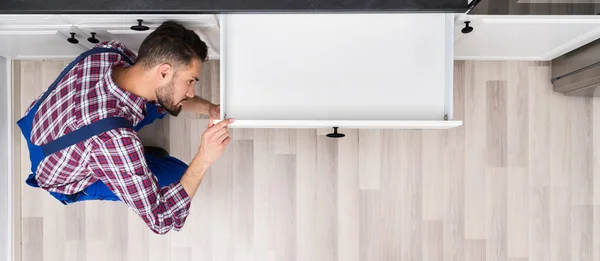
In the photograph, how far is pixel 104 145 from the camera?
1.06 meters

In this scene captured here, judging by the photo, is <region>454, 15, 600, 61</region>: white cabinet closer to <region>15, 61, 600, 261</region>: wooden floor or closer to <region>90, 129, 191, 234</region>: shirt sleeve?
<region>15, 61, 600, 261</region>: wooden floor

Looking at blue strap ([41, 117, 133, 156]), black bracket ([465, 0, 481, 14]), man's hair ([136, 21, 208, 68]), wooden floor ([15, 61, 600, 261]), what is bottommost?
wooden floor ([15, 61, 600, 261])

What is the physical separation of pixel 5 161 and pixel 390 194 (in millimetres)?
1418

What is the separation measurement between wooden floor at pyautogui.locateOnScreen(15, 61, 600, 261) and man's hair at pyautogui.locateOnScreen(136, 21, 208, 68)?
20.6 inches

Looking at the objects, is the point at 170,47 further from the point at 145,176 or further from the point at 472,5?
the point at 472,5

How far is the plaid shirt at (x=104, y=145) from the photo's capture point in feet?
3.52

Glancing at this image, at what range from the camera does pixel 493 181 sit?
1666mm

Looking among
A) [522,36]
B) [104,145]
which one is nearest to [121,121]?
[104,145]

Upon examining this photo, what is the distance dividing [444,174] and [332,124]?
0.78 m

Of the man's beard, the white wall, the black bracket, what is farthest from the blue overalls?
the black bracket

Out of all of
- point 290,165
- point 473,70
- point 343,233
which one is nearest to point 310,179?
point 290,165

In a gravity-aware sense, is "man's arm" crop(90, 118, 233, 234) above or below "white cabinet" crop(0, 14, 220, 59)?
below

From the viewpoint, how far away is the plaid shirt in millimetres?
1074

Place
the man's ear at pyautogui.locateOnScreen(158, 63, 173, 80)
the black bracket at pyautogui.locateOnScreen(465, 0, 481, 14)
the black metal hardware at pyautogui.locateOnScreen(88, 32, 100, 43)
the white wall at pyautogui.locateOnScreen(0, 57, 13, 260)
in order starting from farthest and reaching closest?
the white wall at pyautogui.locateOnScreen(0, 57, 13, 260) → the black metal hardware at pyautogui.locateOnScreen(88, 32, 100, 43) → the man's ear at pyautogui.locateOnScreen(158, 63, 173, 80) → the black bracket at pyautogui.locateOnScreen(465, 0, 481, 14)
